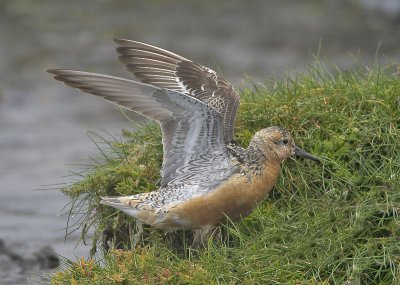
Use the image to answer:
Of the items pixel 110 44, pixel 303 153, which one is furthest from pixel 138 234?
pixel 110 44

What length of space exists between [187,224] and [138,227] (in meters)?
0.57

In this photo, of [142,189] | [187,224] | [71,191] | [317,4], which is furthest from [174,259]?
[317,4]

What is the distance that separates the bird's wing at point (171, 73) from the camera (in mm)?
8359

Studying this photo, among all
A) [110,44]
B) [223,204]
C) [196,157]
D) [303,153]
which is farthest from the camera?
[110,44]

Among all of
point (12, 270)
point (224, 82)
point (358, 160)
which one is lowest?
point (12, 270)

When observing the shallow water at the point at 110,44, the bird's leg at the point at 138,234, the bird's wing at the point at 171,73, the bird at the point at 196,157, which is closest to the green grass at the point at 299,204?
the bird's leg at the point at 138,234

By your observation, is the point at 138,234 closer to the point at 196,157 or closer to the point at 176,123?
the point at 196,157

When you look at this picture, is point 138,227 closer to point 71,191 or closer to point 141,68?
point 71,191

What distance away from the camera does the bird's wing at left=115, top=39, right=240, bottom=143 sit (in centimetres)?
836

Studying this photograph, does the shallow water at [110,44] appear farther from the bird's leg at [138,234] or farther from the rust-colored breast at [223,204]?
the rust-colored breast at [223,204]

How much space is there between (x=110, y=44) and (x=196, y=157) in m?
10.8

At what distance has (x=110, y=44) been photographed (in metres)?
18.5

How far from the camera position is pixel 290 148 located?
7.83m

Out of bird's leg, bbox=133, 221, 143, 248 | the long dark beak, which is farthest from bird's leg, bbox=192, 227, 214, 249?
the long dark beak
